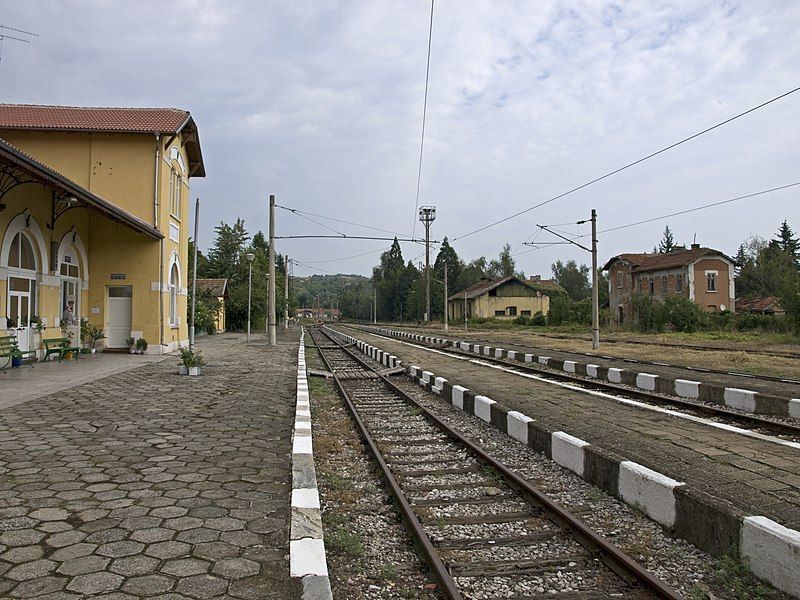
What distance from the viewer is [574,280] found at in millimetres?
126812

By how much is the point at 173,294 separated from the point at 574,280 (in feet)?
369

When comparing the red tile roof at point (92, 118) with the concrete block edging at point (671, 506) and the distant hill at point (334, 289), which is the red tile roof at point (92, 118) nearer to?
the concrete block edging at point (671, 506)

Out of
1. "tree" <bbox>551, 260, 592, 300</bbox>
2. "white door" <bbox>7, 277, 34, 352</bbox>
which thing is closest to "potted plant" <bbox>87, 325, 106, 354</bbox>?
"white door" <bbox>7, 277, 34, 352</bbox>

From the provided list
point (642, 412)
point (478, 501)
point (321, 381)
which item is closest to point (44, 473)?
point (478, 501)

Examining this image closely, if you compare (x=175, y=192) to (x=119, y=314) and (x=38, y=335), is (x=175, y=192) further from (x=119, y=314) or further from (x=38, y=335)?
(x=38, y=335)

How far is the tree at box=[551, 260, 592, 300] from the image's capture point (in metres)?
125

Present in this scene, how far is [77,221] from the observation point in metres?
19.5

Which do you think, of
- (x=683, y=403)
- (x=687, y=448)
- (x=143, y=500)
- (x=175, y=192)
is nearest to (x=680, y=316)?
(x=175, y=192)

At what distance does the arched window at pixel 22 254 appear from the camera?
51.4ft

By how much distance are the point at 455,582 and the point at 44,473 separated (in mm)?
4002

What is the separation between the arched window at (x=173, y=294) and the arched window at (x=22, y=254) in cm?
629

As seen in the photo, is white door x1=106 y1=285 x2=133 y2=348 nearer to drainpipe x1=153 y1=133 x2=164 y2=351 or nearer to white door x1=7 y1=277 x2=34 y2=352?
drainpipe x1=153 y1=133 x2=164 y2=351

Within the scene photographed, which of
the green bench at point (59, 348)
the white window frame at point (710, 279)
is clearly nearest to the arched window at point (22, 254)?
the green bench at point (59, 348)

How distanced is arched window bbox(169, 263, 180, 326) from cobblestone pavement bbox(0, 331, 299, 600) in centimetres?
1380
